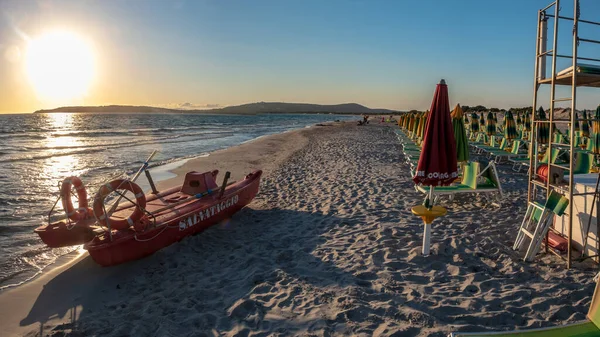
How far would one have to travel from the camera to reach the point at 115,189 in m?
4.98

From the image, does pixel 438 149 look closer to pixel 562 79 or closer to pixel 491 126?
pixel 562 79

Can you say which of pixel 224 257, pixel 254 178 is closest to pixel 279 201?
pixel 254 178

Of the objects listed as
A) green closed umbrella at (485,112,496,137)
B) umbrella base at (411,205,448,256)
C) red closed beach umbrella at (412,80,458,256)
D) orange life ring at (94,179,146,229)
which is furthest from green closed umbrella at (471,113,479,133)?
orange life ring at (94,179,146,229)

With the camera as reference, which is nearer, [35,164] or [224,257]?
[224,257]

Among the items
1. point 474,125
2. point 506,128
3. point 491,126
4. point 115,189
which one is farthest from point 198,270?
point 474,125

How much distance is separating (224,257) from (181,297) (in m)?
1.16

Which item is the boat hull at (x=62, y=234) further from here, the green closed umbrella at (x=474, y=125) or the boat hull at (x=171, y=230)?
the green closed umbrella at (x=474, y=125)

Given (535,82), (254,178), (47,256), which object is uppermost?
(535,82)

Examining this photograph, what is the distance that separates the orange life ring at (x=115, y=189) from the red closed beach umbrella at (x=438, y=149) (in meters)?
3.74

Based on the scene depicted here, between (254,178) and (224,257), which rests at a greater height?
(254,178)

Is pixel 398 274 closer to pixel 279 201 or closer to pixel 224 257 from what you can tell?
pixel 224 257

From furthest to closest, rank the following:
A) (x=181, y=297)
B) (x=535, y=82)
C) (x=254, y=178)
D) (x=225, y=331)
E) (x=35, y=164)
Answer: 1. (x=35, y=164)
2. (x=254, y=178)
3. (x=535, y=82)
4. (x=181, y=297)
5. (x=225, y=331)

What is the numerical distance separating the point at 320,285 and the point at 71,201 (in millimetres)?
3221

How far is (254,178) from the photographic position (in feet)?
26.7
